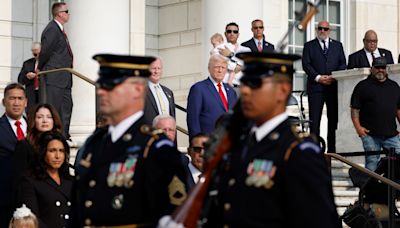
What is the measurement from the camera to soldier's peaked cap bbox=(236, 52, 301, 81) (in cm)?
669

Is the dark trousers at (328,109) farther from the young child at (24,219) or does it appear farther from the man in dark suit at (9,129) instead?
the young child at (24,219)

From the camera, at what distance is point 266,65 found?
6.72 metres

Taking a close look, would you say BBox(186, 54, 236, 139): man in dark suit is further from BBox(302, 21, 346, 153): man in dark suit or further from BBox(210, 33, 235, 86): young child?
BBox(302, 21, 346, 153): man in dark suit

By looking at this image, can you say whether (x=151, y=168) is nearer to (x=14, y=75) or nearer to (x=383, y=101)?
(x=383, y=101)

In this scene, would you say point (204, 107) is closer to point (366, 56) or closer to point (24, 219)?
point (24, 219)

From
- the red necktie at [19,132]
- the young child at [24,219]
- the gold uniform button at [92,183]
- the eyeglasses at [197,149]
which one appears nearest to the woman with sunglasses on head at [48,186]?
the young child at [24,219]

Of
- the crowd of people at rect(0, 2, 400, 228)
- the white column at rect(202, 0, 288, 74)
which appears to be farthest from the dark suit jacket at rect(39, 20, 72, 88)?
the crowd of people at rect(0, 2, 400, 228)

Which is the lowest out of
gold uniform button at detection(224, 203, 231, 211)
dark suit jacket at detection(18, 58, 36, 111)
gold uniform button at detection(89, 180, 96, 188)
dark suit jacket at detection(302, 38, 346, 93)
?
gold uniform button at detection(224, 203, 231, 211)

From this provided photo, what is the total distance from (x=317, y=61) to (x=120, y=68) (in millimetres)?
11108

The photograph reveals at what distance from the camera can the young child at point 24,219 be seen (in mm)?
10523

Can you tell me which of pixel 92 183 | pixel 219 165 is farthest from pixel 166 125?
pixel 219 165

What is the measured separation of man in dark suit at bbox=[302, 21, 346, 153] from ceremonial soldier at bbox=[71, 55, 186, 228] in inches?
422

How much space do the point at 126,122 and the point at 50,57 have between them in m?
8.56

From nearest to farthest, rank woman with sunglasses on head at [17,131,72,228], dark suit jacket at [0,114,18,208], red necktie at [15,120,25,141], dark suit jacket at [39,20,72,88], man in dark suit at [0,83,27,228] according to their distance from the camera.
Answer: woman with sunglasses on head at [17,131,72,228] → dark suit jacket at [0,114,18,208] → man in dark suit at [0,83,27,228] → red necktie at [15,120,25,141] → dark suit jacket at [39,20,72,88]
